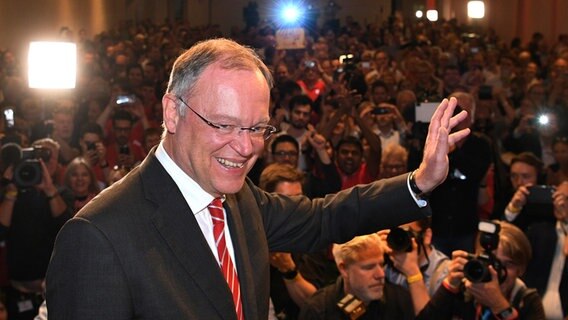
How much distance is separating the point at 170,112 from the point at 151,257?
1.22 ft

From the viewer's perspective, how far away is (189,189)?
2.19 m

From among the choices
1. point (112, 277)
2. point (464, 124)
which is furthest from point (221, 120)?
point (464, 124)

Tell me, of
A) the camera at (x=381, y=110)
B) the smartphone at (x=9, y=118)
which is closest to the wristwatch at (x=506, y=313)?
the camera at (x=381, y=110)

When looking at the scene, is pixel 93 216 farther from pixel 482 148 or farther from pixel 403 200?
pixel 482 148

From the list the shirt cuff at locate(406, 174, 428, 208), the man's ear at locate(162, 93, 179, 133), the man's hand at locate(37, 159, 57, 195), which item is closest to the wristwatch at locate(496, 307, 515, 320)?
the shirt cuff at locate(406, 174, 428, 208)

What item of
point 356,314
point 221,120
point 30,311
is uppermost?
point 221,120

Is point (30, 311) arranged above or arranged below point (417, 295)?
below

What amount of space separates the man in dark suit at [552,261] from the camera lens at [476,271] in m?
1.09

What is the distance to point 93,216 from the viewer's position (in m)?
1.99

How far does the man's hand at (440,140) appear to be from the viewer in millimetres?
2264

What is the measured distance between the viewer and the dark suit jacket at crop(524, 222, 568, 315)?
4.66 metres

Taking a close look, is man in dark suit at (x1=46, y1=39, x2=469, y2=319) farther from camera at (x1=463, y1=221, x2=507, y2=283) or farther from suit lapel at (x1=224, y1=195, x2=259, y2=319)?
camera at (x1=463, y1=221, x2=507, y2=283)

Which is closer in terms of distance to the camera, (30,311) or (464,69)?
(30,311)

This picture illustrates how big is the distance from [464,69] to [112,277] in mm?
12670
